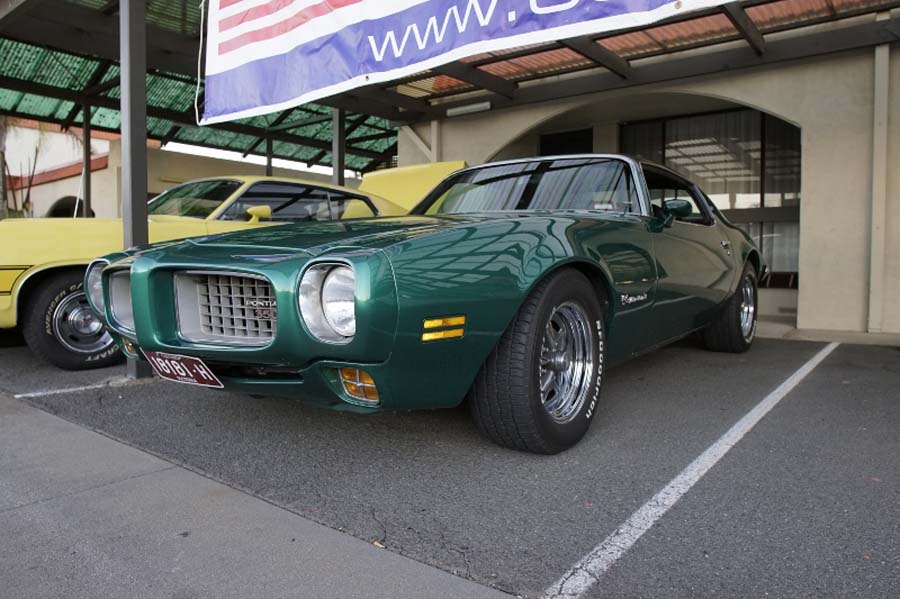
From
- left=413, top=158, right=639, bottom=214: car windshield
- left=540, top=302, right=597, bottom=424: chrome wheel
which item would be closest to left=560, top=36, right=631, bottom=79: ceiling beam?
left=413, top=158, right=639, bottom=214: car windshield

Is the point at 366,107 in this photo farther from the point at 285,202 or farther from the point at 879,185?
the point at 879,185

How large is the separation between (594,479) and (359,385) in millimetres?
971

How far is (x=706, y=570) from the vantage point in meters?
1.75

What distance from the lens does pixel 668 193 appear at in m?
4.33

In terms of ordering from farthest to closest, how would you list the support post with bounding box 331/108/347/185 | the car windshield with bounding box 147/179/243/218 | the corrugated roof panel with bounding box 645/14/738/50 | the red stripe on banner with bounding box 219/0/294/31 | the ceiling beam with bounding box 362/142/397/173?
the ceiling beam with bounding box 362/142/397/173, the support post with bounding box 331/108/347/185, the corrugated roof panel with bounding box 645/14/738/50, the car windshield with bounding box 147/179/243/218, the red stripe on banner with bounding box 219/0/294/31

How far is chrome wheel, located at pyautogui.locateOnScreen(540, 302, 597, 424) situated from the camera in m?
2.74

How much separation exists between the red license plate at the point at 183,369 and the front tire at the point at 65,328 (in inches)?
77.1

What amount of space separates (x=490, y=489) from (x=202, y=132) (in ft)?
49.8

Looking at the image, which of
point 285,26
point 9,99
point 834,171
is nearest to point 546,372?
point 285,26

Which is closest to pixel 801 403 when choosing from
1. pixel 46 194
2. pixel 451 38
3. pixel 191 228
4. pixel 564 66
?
pixel 451 38

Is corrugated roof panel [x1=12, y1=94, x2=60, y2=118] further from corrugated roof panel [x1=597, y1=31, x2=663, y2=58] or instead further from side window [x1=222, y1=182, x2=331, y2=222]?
corrugated roof panel [x1=597, y1=31, x2=663, y2=58]

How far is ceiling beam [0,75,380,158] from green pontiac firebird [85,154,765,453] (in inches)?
307

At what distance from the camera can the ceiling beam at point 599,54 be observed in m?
6.85

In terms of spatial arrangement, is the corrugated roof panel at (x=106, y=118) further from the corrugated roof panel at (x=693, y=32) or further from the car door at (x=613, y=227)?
the car door at (x=613, y=227)
